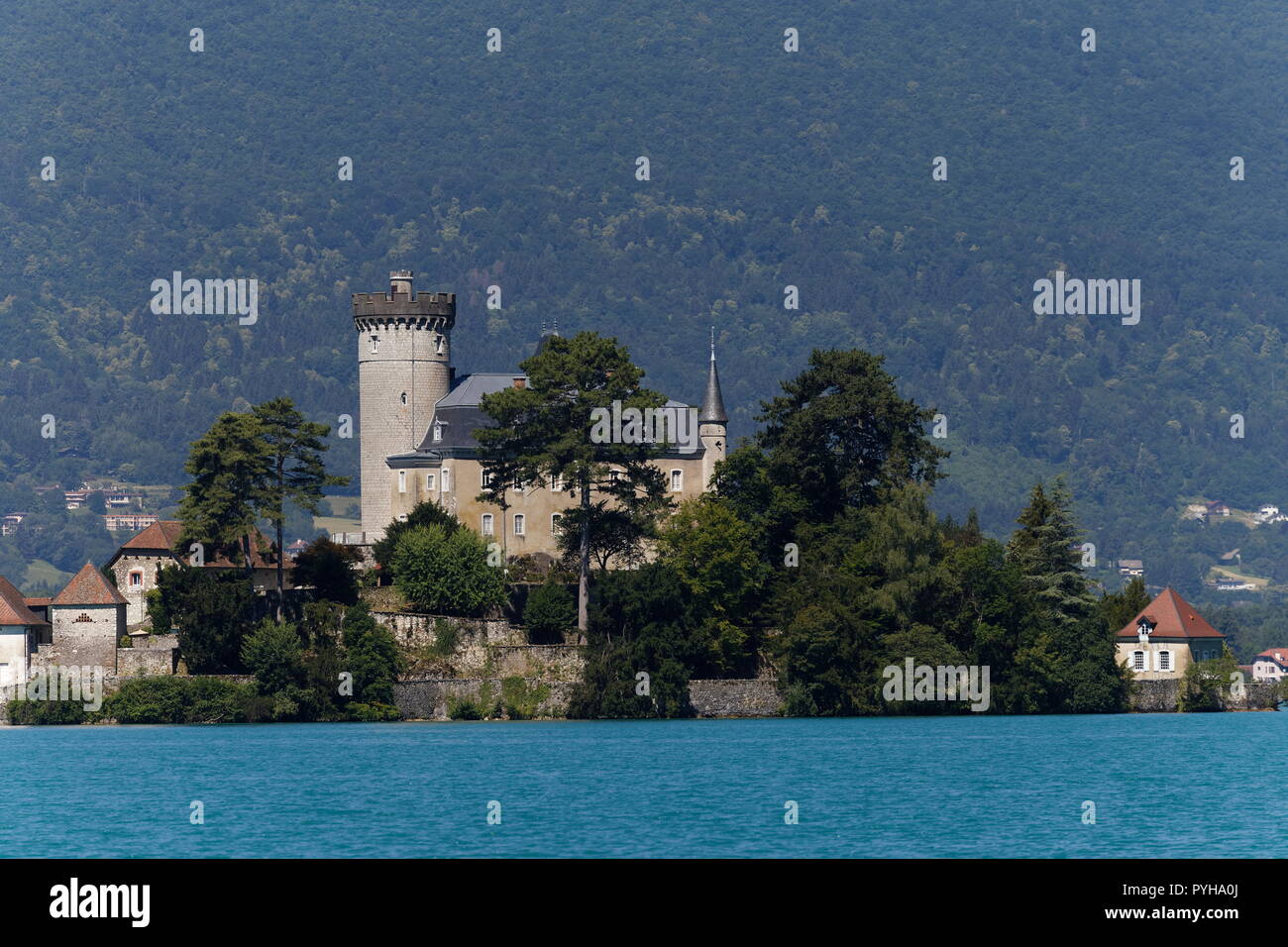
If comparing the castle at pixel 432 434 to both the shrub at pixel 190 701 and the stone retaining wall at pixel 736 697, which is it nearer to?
the stone retaining wall at pixel 736 697

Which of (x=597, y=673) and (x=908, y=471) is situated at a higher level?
(x=908, y=471)

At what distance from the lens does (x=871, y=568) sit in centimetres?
7706

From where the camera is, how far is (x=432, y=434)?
93.6 metres

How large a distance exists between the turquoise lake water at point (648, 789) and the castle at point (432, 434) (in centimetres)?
1914

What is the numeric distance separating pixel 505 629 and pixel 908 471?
16.5 meters

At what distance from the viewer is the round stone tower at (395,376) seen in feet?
313

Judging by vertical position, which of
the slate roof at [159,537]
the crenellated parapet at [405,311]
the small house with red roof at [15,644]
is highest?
the crenellated parapet at [405,311]

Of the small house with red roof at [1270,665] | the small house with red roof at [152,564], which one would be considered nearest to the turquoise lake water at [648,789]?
the small house with red roof at [152,564]

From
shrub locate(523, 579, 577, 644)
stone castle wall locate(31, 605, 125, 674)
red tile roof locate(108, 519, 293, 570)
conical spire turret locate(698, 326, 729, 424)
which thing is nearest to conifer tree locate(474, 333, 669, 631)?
shrub locate(523, 579, 577, 644)

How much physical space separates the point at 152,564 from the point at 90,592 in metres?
3.86

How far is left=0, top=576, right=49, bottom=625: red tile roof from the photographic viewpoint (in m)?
77.5

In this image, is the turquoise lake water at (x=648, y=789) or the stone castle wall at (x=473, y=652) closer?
the turquoise lake water at (x=648, y=789)
